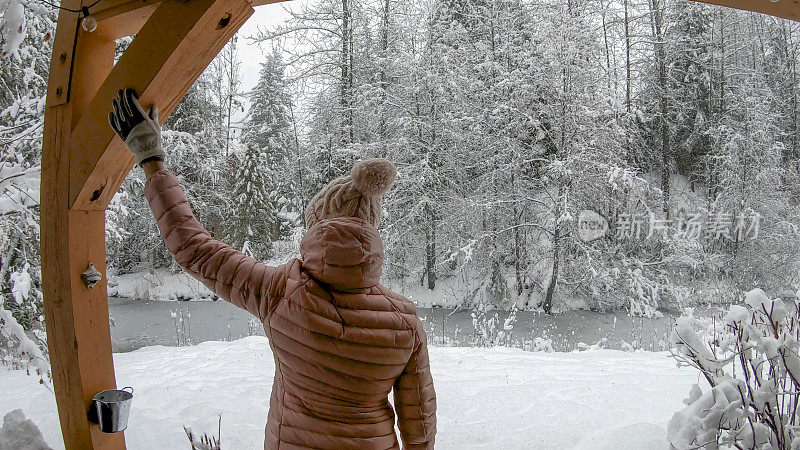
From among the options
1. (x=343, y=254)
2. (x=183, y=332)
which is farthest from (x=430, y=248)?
(x=343, y=254)

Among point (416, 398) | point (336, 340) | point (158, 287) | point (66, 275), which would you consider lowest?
point (158, 287)

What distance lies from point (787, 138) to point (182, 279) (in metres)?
14.1

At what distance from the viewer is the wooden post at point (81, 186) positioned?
61.7 inches

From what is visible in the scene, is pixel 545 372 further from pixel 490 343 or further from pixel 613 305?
pixel 613 305

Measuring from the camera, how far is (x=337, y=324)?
1.10 meters

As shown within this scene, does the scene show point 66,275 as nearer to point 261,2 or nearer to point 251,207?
point 261,2

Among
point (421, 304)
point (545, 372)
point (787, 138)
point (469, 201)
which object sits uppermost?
point (787, 138)

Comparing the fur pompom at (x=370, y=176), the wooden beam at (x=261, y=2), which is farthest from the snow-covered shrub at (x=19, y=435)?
the wooden beam at (x=261, y=2)

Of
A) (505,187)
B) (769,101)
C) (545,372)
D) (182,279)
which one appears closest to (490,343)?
(545,372)

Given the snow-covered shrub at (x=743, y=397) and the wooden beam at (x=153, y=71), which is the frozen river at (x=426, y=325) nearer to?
the snow-covered shrub at (x=743, y=397)

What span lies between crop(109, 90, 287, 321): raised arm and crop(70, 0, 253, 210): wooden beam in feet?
0.30

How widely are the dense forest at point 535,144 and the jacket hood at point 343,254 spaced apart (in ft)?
27.5

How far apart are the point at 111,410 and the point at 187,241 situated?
0.81 m

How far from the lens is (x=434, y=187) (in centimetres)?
1049
